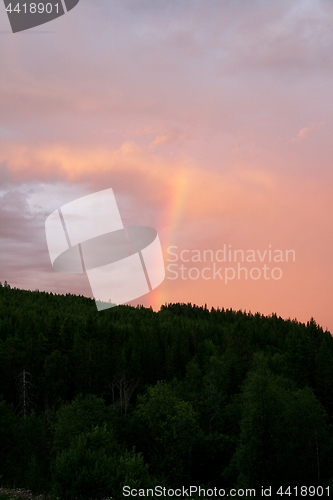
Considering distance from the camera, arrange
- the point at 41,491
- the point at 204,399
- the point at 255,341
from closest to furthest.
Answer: the point at 41,491
the point at 204,399
the point at 255,341

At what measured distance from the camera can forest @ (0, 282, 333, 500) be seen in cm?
5456

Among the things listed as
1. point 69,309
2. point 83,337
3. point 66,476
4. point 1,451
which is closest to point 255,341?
point 69,309

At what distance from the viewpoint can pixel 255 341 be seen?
627 feet

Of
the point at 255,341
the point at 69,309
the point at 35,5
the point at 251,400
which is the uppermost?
the point at 35,5

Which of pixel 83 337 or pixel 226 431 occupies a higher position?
pixel 83 337

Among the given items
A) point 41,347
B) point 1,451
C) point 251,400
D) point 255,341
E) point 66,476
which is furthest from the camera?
point 255,341

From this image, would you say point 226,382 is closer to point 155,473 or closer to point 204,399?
point 204,399

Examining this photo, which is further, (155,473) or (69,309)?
(69,309)

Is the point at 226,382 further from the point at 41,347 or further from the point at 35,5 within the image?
the point at 35,5

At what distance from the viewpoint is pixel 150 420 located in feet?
241

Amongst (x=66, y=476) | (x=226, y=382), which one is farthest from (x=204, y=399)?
(x=66, y=476)

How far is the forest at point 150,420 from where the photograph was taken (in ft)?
179

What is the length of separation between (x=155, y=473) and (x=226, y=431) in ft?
72.1

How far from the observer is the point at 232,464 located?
69.2 m
